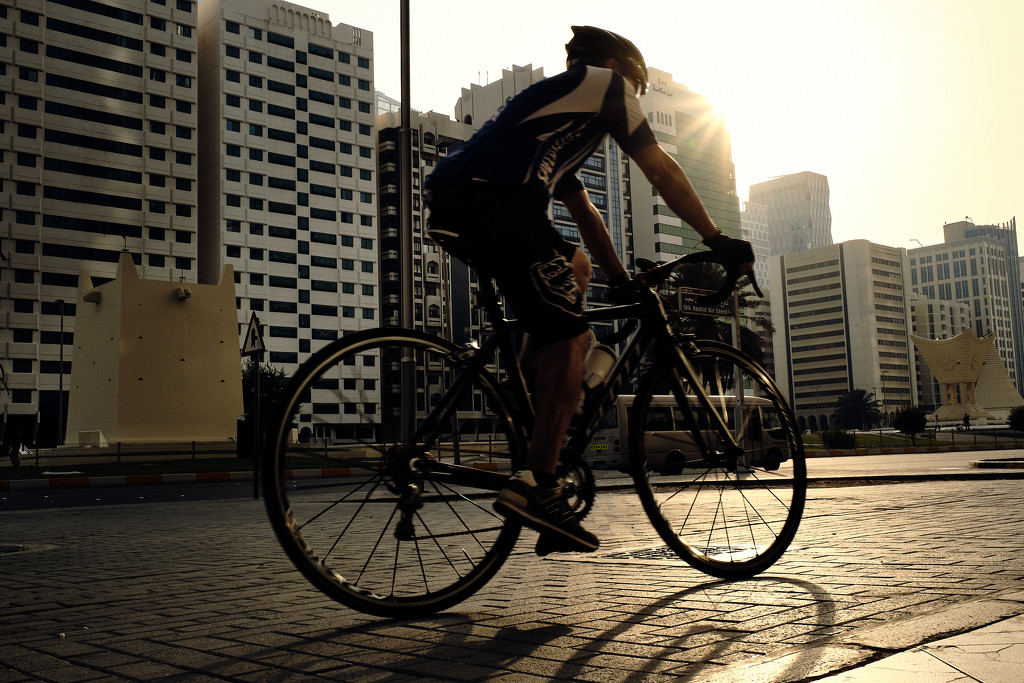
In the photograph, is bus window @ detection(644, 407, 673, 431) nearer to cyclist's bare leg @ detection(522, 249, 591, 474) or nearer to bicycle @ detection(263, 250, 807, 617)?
bicycle @ detection(263, 250, 807, 617)

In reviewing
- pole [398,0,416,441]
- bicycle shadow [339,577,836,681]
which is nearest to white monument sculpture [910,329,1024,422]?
pole [398,0,416,441]

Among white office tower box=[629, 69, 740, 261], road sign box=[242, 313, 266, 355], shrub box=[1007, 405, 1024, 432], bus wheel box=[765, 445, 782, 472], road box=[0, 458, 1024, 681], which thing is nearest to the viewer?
road box=[0, 458, 1024, 681]

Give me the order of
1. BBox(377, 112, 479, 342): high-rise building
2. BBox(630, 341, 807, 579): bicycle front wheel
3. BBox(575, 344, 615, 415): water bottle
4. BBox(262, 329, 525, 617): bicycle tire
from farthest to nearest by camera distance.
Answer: BBox(377, 112, 479, 342): high-rise building → BBox(630, 341, 807, 579): bicycle front wheel → BBox(575, 344, 615, 415): water bottle → BBox(262, 329, 525, 617): bicycle tire

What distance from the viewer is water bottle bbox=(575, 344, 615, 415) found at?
3.36m

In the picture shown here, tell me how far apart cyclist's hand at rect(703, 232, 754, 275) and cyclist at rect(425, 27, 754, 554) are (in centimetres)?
58

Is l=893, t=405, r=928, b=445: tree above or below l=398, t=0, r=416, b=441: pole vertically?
below

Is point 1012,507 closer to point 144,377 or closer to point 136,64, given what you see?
point 144,377

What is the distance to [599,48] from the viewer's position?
3539mm

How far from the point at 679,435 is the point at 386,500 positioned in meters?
1.28

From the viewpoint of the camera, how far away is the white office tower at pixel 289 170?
96.1 metres

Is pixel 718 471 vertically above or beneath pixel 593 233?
beneath

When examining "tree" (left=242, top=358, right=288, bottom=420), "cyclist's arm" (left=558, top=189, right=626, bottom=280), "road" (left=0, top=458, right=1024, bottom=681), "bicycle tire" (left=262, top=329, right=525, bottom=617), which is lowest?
→ "road" (left=0, top=458, right=1024, bottom=681)

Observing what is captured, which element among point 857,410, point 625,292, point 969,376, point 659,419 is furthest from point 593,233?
point 857,410

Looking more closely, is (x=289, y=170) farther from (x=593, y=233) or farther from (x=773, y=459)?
(x=773, y=459)
